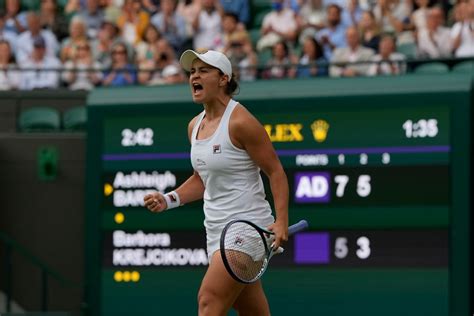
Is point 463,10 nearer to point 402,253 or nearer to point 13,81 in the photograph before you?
point 402,253

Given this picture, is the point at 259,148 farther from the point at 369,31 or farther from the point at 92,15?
the point at 92,15

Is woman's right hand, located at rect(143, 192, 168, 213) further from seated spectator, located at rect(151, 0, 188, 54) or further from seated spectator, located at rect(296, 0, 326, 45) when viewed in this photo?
seated spectator, located at rect(151, 0, 188, 54)

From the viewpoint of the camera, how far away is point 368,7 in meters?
15.3

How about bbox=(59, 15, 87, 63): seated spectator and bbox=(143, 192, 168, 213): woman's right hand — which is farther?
bbox=(59, 15, 87, 63): seated spectator

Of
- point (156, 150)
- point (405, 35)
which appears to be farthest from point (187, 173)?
point (405, 35)

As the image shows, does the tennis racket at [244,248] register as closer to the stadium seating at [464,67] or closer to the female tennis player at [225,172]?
the female tennis player at [225,172]

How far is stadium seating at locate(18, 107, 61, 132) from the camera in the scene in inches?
568

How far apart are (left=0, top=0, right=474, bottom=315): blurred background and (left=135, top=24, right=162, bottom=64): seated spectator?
196 mm

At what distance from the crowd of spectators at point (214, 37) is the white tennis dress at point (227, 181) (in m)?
5.21

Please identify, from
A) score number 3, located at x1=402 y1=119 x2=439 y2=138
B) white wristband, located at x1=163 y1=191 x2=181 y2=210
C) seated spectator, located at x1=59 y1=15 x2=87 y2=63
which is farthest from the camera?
seated spectator, located at x1=59 y1=15 x2=87 y2=63

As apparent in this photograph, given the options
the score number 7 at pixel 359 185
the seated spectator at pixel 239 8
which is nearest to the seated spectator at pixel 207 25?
the seated spectator at pixel 239 8

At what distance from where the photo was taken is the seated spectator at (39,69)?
594 inches

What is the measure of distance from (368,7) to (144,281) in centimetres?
451

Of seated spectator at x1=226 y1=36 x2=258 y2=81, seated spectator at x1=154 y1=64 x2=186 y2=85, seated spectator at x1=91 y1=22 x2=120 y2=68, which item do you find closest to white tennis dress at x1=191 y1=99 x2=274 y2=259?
seated spectator at x1=154 y1=64 x2=186 y2=85
